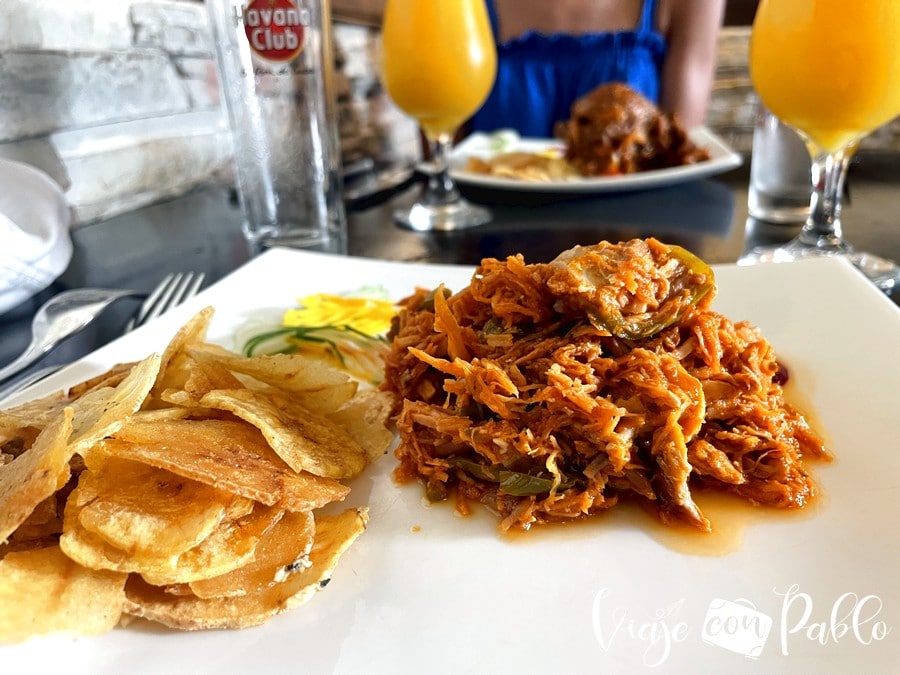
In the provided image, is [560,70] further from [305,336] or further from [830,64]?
[305,336]

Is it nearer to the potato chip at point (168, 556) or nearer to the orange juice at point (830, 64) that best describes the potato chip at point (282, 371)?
the potato chip at point (168, 556)

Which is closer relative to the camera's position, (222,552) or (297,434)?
(222,552)

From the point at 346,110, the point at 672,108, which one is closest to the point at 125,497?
the point at 346,110

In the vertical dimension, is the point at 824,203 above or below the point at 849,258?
above

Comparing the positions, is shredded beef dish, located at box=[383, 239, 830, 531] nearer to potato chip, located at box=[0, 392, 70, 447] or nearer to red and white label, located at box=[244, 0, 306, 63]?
potato chip, located at box=[0, 392, 70, 447]

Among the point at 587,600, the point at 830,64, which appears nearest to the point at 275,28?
the point at 830,64

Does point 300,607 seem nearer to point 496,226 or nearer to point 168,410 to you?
point 168,410

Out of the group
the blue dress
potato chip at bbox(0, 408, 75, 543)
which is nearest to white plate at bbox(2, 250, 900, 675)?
potato chip at bbox(0, 408, 75, 543)
